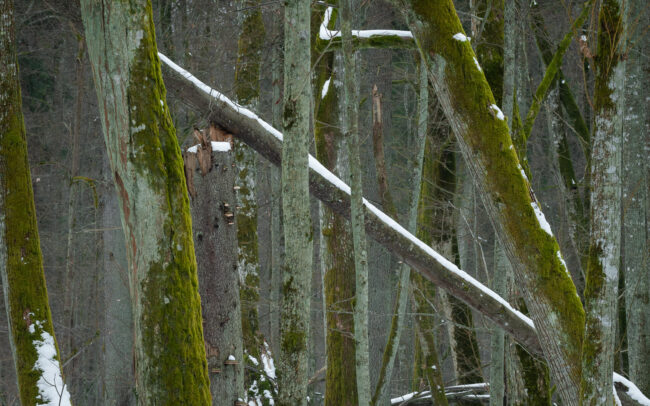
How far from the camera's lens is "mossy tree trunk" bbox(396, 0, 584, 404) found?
4199mm

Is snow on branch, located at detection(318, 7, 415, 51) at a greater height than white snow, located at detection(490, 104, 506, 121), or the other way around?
snow on branch, located at detection(318, 7, 415, 51)

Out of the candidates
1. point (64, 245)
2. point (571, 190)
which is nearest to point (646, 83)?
point (571, 190)

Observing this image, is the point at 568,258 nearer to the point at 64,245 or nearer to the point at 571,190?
the point at 571,190

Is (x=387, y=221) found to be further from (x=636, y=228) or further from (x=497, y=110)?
(x=636, y=228)

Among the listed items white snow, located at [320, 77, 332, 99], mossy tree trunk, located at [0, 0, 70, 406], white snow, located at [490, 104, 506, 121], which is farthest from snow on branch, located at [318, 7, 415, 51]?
mossy tree trunk, located at [0, 0, 70, 406]

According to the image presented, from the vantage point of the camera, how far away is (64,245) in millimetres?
14492

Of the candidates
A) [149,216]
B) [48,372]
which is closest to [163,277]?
[149,216]

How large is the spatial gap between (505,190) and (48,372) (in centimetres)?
396

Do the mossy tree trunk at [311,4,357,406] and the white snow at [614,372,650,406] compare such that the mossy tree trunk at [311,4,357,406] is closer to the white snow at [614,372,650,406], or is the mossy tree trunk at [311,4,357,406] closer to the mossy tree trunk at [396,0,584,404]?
the mossy tree trunk at [396,0,584,404]

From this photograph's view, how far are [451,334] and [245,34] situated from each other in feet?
18.1

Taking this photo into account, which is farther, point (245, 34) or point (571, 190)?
point (571, 190)

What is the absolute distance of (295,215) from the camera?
12.6 feet

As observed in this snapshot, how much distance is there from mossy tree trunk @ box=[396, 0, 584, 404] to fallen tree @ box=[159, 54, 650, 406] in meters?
0.53

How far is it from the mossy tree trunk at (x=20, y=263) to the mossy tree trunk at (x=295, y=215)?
7.39 ft
